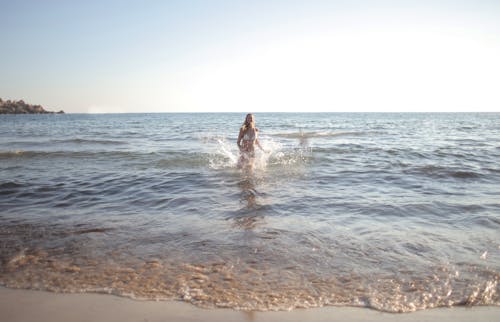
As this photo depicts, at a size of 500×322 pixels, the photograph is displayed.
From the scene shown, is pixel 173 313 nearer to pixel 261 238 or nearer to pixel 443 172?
pixel 261 238

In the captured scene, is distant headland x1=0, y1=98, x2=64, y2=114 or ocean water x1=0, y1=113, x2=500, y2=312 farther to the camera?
distant headland x1=0, y1=98, x2=64, y2=114

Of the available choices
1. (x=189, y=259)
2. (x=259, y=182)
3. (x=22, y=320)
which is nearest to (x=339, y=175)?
(x=259, y=182)

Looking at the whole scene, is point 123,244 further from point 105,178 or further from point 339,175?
point 339,175

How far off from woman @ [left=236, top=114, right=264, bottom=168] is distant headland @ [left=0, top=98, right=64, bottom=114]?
126 m

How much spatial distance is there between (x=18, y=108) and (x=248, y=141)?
5177 inches

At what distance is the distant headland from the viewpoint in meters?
106

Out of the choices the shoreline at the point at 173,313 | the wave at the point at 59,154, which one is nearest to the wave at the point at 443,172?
the shoreline at the point at 173,313

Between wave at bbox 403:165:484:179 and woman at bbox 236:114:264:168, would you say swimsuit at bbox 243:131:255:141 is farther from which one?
wave at bbox 403:165:484:179

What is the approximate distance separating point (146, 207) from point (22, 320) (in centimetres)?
358

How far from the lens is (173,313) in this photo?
2.75 metres

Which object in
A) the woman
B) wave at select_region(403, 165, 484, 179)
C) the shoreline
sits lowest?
the shoreline

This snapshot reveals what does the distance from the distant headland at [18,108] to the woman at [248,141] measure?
126 m

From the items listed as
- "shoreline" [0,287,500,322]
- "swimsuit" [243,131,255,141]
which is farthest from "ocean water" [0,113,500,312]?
"swimsuit" [243,131,255,141]

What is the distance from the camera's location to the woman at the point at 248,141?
11375 mm
